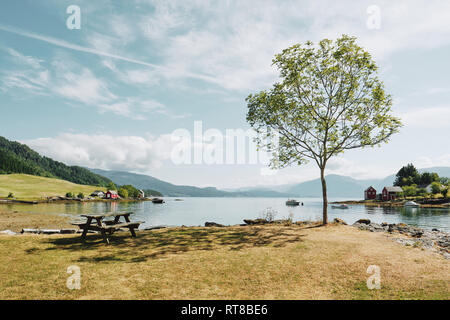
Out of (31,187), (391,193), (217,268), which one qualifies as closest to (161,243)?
(217,268)

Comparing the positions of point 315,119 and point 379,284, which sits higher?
point 315,119

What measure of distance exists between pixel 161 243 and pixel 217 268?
559cm

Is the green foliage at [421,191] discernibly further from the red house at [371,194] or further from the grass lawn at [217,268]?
the grass lawn at [217,268]

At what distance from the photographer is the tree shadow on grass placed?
11859 millimetres

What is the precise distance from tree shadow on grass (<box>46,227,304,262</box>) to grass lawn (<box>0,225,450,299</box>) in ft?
0.17

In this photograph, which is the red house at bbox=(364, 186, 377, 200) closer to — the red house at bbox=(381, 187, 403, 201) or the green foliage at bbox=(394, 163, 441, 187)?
the green foliage at bbox=(394, 163, 441, 187)

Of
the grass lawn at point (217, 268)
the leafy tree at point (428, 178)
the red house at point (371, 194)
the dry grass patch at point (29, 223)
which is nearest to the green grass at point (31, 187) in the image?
the dry grass patch at point (29, 223)

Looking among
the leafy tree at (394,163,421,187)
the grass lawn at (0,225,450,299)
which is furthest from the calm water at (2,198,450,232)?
the leafy tree at (394,163,421,187)

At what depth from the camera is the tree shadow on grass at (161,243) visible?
38.9 ft

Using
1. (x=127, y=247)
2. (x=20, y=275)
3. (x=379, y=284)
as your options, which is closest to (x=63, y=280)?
(x=20, y=275)

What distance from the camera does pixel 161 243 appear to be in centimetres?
1445
